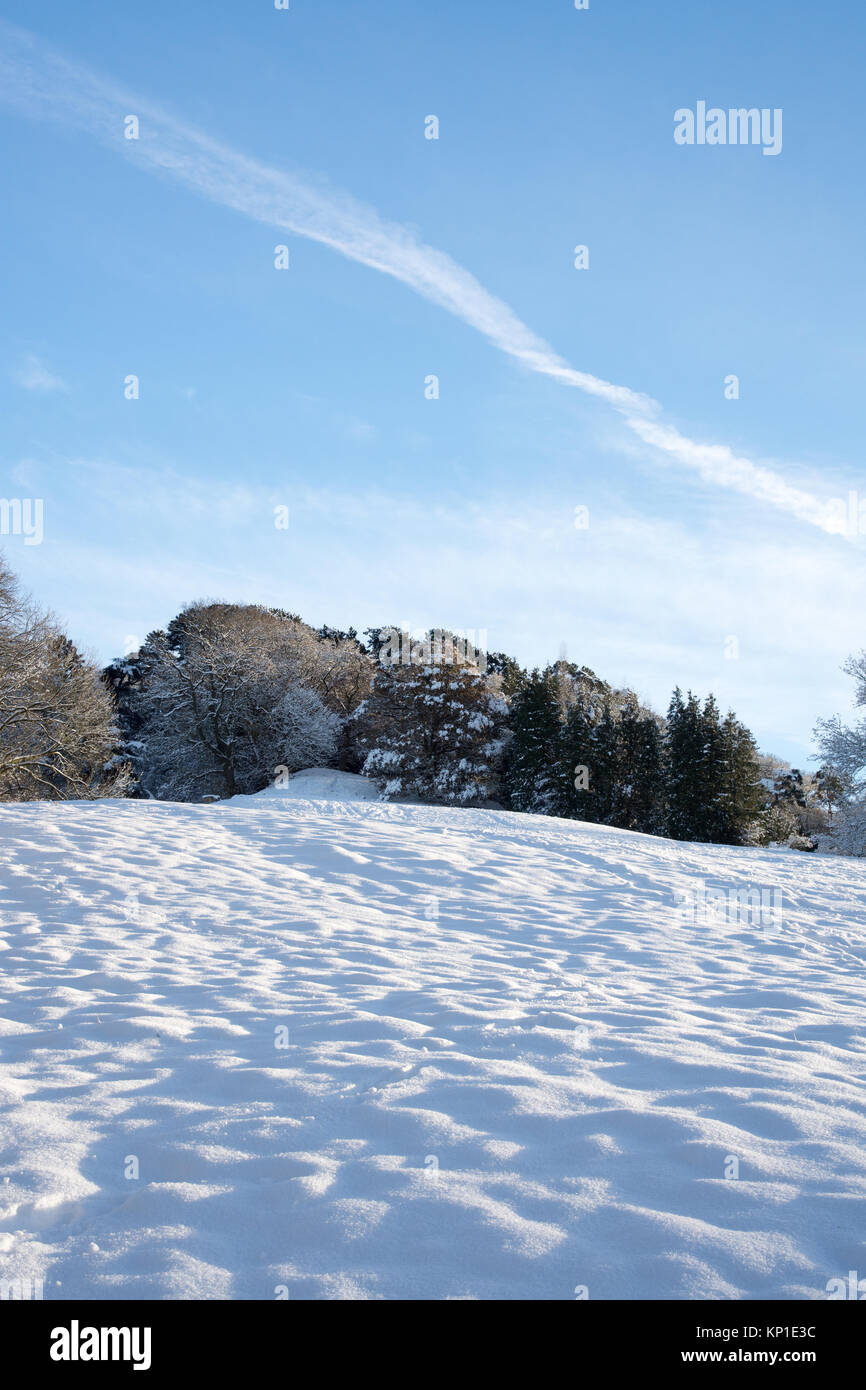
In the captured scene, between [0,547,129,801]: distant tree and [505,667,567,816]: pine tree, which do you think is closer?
[0,547,129,801]: distant tree

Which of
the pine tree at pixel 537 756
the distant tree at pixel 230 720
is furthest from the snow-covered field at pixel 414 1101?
the distant tree at pixel 230 720

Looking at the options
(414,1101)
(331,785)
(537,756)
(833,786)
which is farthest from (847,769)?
(414,1101)

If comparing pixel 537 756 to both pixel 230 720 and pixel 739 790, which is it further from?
pixel 230 720

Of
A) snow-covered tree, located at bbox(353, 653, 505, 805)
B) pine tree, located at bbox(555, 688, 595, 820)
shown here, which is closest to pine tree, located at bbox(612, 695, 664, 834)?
pine tree, located at bbox(555, 688, 595, 820)

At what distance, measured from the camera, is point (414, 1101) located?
3691 millimetres

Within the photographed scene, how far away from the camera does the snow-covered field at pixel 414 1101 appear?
2562mm

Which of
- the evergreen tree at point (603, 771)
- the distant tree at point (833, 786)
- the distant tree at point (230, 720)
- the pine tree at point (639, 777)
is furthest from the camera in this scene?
the distant tree at point (230, 720)

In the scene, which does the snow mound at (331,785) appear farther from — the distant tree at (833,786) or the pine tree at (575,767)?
the distant tree at (833,786)

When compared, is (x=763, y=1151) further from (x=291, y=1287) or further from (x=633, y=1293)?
(x=291, y=1287)

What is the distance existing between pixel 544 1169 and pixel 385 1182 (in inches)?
24.2

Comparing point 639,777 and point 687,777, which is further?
point 639,777

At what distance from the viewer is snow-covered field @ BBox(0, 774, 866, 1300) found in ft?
8.41

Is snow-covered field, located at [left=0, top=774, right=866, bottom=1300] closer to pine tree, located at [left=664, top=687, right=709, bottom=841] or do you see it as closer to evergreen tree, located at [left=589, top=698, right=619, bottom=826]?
pine tree, located at [left=664, top=687, right=709, bottom=841]
